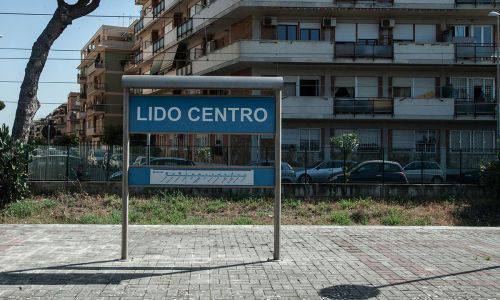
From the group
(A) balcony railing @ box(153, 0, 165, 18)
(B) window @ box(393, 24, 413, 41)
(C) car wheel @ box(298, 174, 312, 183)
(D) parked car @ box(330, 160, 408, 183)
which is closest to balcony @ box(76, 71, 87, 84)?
(A) balcony railing @ box(153, 0, 165, 18)

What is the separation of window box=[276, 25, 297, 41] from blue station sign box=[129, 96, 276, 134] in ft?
85.7

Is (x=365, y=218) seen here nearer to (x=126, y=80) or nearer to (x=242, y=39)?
(x=126, y=80)

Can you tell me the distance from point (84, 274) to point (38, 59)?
1294 centimetres

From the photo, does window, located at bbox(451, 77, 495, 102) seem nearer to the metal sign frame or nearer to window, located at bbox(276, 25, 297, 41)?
window, located at bbox(276, 25, 297, 41)

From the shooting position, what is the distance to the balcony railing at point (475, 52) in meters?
34.0

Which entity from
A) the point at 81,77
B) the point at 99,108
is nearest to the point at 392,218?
the point at 99,108

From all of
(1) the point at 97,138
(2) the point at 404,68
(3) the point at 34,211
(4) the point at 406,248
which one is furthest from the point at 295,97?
(1) the point at 97,138

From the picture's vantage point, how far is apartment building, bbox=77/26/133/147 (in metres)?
69.2

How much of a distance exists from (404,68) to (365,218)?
816 inches

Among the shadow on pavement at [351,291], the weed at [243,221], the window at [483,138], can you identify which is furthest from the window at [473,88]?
the shadow on pavement at [351,291]

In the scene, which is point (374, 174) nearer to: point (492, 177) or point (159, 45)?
point (492, 177)

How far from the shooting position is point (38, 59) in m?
18.5

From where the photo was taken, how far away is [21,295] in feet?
21.2

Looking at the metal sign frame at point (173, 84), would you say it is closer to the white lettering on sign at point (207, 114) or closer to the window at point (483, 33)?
the white lettering on sign at point (207, 114)
